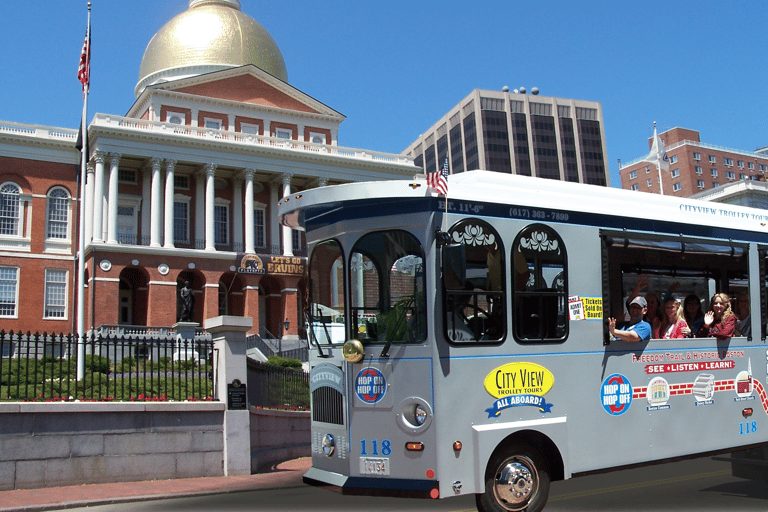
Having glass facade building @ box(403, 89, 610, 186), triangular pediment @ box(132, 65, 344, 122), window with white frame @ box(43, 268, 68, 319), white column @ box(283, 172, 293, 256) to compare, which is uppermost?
glass facade building @ box(403, 89, 610, 186)

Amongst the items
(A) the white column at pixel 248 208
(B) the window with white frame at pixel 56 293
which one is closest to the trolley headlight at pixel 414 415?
(B) the window with white frame at pixel 56 293

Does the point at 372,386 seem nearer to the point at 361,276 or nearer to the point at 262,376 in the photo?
the point at 361,276

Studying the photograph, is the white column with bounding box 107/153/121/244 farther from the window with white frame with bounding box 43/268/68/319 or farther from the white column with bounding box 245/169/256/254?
the white column with bounding box 245/169/256/254

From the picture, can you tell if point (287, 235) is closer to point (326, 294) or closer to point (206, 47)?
point (206, 47)

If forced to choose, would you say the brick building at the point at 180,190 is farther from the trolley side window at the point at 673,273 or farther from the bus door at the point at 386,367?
the trolley side window at the point at 673,273

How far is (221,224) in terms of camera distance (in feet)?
179

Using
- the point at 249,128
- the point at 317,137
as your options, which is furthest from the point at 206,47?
the point at 317,137

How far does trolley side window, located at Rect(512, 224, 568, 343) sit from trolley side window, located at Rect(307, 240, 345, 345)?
1729mm

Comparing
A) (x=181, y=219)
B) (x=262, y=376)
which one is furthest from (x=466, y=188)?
(x=181, y=219)

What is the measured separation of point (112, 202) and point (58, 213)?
462 centimetres

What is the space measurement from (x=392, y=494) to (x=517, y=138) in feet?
375

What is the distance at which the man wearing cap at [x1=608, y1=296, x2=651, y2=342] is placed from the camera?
7.79m

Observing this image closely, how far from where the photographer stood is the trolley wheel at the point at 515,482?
680 cm

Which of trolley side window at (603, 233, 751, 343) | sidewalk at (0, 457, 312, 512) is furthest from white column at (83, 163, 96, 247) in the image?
trolley side window at (603, 233, 751, 343)
